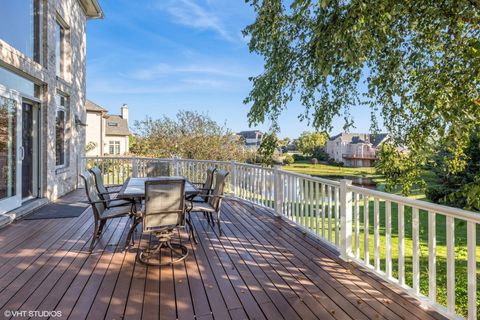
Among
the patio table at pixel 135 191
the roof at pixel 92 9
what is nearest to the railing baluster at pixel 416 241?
the patio table at pixel 135 191

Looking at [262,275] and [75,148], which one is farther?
[75,148]

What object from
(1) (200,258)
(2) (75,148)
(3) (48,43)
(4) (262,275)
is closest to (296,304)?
(4) (262,275)

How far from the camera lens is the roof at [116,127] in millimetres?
24375

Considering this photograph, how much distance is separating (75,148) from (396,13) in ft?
27.5

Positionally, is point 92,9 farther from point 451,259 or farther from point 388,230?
point 451,259

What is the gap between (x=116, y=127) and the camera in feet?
81.9

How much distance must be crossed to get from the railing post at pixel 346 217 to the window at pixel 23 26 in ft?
18.7

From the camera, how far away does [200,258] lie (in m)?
3.43

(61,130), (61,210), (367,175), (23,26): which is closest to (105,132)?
(61,130)

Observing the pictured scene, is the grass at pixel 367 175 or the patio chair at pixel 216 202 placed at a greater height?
the patio chair at pixel 216 202

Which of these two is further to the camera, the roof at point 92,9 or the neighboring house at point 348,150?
the neighboring house at point 348,150

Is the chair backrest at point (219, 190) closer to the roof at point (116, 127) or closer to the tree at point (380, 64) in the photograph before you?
the tree at point (380, 64)

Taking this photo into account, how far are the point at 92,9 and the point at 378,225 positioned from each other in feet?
32.4

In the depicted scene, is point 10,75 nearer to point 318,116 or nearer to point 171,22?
point 318,116
